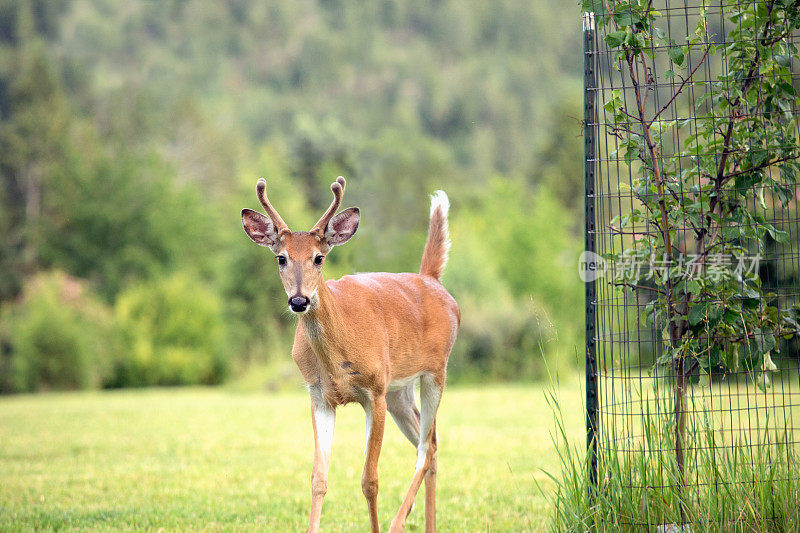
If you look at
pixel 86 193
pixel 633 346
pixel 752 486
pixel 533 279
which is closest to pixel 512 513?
pixel 752 486

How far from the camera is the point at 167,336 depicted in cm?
1689

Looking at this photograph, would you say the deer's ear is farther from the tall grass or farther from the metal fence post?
the tall grass

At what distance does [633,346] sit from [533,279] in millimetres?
6836

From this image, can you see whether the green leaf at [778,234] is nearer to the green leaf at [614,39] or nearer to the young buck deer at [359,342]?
the green leaf at [614,39]

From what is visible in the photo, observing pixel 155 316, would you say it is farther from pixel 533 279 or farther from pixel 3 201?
A: pixel 3 201

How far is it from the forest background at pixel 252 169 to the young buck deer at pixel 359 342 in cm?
82

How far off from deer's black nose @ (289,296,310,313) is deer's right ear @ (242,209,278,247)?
44 centimetres

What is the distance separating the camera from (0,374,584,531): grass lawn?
18.8ft

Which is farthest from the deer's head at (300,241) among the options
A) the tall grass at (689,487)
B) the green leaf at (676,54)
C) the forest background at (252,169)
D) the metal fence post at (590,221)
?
the green leaf at (676,54)

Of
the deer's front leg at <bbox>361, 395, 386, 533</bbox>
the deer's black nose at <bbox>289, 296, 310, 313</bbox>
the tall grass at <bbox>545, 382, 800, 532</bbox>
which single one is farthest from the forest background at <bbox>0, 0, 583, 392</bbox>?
the deer's black nose at <bbox>289, 296, 310, 313</bbox>

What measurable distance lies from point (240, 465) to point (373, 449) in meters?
3.51

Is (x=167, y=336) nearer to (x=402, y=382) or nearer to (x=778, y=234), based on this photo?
(x=402, y=382)

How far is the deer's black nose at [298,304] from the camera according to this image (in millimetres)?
4062

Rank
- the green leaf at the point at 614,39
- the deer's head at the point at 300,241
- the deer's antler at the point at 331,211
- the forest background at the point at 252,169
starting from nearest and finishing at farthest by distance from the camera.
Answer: the deer's head at the point at 300,241
the green leaf at the point at 614,39
the deer's antler at the point at 331,211
the forest background at the point at 252,169
